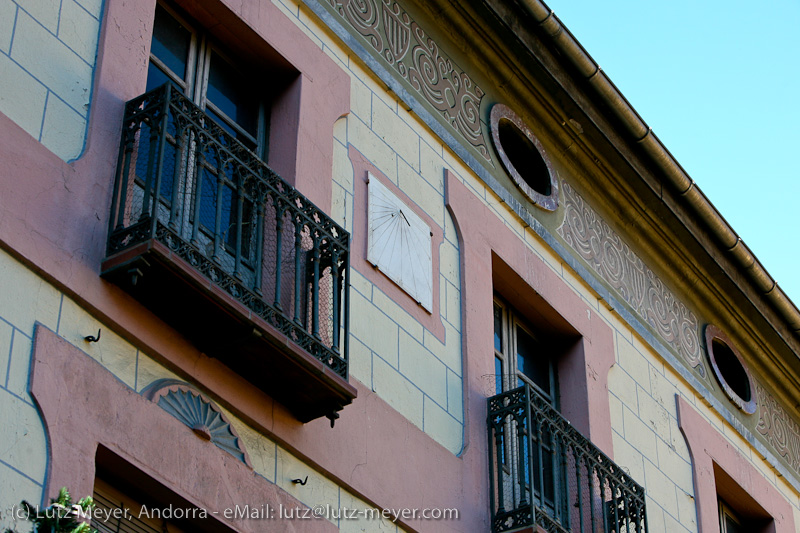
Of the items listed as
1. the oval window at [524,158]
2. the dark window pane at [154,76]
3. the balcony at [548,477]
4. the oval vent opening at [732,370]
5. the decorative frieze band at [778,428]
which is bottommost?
the balcony at [548,477]

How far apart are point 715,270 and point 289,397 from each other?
6.90 metres

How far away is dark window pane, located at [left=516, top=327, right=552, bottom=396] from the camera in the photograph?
1144cm

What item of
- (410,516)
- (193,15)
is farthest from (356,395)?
(193,15)

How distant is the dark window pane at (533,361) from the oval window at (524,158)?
1123 millimetres

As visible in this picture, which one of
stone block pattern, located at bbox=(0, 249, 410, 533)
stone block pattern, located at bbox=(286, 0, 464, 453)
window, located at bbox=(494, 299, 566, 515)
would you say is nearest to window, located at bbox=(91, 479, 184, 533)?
stone block pattern, located at bbox=(0, 249, 410, 533)

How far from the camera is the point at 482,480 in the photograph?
948 cm

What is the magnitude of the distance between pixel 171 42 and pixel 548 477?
408cm

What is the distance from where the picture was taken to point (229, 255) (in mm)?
8312

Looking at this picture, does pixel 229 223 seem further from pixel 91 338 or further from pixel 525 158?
pixel 525 158

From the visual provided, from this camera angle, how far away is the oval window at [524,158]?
461 inches

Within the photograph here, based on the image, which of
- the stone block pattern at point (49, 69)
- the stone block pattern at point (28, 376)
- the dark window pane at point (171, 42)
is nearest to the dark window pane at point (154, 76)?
the dark window pane at point (171, 42)

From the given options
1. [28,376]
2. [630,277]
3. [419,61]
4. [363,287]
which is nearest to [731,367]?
[630,277]

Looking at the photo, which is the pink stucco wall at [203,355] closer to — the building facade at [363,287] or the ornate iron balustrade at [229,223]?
the building facade at [363,287]

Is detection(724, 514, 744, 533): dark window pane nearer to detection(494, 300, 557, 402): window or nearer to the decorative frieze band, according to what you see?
the decorative frieze band
